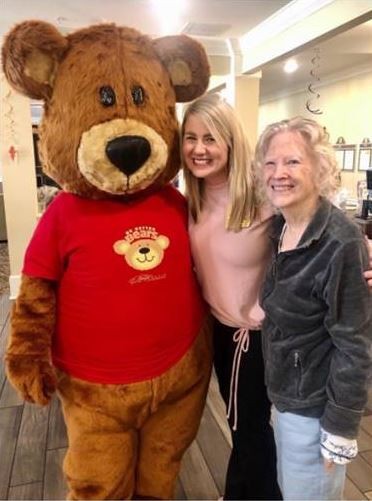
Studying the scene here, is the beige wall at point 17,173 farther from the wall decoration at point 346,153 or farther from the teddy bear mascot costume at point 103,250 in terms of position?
the wall decoration at point 346,153

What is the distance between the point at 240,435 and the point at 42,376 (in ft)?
2.11

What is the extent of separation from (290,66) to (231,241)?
5.78 m

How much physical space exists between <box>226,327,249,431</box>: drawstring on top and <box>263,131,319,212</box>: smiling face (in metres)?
0.42

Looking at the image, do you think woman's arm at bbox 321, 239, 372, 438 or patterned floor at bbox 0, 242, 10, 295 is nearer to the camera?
woman's arm at bbox 321, 239, 372, 438

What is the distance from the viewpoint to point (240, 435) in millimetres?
1363

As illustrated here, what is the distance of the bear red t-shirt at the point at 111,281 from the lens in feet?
3.70

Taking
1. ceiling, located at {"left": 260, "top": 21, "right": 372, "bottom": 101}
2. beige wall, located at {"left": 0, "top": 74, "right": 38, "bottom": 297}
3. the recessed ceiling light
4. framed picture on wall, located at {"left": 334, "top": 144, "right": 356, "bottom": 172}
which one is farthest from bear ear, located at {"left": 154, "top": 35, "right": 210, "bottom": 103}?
framed picture on wall, located at {"left": 334, "top": 144, "right": 356, "bottom": 172}

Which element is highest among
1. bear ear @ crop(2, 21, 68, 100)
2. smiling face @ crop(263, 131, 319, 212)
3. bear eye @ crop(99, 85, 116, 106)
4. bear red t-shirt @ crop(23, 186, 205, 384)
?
bear ear @ crop(2, 21, 68, 100)

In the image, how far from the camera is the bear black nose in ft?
3.41

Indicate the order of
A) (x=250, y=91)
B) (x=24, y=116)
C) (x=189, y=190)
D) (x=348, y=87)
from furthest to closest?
(x=348, y=87), (x=250, y=91), (x=24, y=116), (x=189, y=190)

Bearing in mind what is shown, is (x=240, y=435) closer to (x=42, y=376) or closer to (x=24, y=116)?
(x=42, y=376)

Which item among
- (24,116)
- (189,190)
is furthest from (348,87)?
(189,190)

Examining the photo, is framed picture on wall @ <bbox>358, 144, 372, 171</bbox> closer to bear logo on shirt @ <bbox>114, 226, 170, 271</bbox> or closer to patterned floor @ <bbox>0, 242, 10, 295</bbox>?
patterned floor @ <bbox>0, 242, 10, 295</bbox>

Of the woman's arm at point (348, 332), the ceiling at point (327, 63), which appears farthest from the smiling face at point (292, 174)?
the ceiling at point (327, 63)
